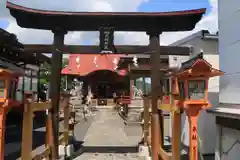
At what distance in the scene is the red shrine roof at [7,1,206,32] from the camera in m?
8.45

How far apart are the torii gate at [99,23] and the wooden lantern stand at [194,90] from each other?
2.93m

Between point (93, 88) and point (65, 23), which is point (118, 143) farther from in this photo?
point (93, 88)

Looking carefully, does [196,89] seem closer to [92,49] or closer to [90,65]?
[92,49]

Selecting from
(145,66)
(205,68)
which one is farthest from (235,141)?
(145,66)

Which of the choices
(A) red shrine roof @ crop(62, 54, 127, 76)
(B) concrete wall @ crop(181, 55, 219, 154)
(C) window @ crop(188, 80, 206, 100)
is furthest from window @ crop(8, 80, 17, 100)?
(A) red shrine roof @ crop(62, 54, 127, 76)

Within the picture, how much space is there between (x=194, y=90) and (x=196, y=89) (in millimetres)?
56

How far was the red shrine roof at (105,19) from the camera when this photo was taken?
845cm

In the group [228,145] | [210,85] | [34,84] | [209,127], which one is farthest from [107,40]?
[34,84]

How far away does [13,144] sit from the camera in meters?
11.4

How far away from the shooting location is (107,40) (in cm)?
877

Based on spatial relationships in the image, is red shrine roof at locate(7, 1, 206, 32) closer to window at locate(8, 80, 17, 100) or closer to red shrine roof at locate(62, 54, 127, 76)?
window at locate(8, 80, 17, 100)

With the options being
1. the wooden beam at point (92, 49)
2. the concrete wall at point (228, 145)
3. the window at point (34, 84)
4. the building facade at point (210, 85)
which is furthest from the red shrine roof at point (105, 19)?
the window at point (34, 84)

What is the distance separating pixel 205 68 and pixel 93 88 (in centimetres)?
3134

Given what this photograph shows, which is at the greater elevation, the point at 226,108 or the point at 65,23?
the point at 65,23
